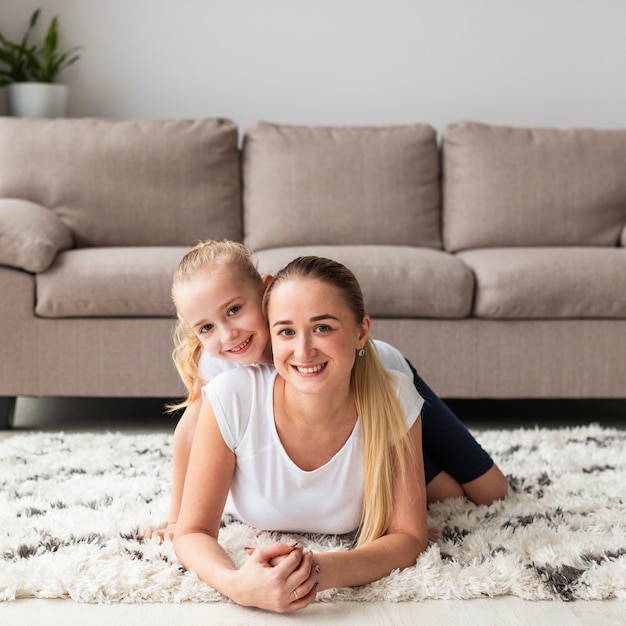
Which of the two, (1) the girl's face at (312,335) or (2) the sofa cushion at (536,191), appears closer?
(1) the girl's face at (312,335)

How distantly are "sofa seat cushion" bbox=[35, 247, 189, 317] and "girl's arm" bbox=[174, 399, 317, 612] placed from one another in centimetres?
111

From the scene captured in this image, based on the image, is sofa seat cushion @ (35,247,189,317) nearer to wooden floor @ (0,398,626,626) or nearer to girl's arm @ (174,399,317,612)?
girl's arm @ (174,399,317,612)

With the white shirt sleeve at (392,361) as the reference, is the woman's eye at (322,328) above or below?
above

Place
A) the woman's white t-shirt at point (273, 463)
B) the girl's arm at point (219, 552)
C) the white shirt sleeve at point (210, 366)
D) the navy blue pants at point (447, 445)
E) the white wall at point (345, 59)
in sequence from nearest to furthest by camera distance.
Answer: the girl's arm at point (219, 552) < the woman's white t-shirt at point (273, 463) < the white shirt sleeve at point (210, 366) < the navy blue pants at point (447, 445) < the white wall at point (345, 59)

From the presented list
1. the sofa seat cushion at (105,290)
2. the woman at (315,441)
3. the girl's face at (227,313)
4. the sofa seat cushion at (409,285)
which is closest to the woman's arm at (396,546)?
the woman at (315,441)

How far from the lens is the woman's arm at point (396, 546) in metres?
1.35

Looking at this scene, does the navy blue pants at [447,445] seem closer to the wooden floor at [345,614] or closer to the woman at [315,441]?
the woman at [315,441]

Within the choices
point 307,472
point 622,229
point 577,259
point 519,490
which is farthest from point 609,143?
point 307,472

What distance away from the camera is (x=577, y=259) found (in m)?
2.70

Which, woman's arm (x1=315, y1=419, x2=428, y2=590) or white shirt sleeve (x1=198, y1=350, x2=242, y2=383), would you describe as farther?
white shirt sleeve (x1=198, y1=350, x2=242, y2=383)

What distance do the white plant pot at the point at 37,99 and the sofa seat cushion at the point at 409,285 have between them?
1559 mm

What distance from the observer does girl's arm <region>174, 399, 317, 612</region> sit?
4.16 feet

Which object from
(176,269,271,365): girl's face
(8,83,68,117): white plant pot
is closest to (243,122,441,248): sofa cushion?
(8,83,68,117): white plant pot

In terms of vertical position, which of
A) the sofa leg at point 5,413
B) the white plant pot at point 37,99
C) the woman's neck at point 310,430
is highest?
the white plant pot at point 37,99
